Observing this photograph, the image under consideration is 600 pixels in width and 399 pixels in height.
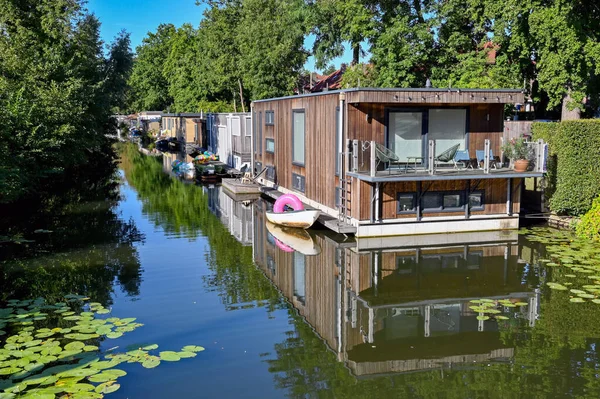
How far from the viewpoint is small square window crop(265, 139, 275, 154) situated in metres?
24.4

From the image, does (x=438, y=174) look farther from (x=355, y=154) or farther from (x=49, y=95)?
(x=49, y=95)

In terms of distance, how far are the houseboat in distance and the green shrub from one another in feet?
5.37

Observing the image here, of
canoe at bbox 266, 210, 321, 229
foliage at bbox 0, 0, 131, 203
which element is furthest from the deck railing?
foliage at bbox 0, 0, 131, 203

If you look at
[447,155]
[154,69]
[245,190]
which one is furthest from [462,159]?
[154,69]

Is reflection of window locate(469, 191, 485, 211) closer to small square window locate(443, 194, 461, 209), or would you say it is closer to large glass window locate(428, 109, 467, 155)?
small square window locate(443, 194, 461, 209)

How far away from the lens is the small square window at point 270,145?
24.4m

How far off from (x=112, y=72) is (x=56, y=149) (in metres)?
16.2

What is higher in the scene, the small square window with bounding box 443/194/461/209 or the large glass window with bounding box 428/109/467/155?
the large glass window with bounding box 428/109/467/155

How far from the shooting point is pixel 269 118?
81.2 feet

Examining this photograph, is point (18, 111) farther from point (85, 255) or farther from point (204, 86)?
point (204, 86)

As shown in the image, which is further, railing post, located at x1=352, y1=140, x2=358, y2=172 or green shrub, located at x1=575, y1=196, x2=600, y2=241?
railing post, located at x1=352, y1=140, x2=358, y2=172

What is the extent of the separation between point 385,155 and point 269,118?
977 centimetres

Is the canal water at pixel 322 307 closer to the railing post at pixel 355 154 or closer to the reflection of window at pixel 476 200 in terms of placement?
the reflection of window at pixel 476 200

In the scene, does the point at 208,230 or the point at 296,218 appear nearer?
the point at 296,218
